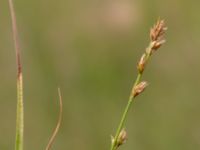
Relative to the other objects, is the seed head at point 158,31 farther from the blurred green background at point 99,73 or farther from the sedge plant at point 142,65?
the blurred green background at point 99,73

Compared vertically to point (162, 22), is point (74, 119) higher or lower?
lower

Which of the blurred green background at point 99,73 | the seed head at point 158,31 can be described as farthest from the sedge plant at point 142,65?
the blurred green background at point 99,73

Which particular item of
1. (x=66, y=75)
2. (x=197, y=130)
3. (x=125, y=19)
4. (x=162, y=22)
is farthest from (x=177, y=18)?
(x=162, y=22)

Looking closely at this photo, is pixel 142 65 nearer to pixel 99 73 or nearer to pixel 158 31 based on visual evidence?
pixel 158 31

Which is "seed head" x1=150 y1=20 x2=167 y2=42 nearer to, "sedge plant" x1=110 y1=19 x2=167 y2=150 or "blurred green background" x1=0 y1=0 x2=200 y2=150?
"sedge plant" x1=110 y1=19 x2=167 y2=150

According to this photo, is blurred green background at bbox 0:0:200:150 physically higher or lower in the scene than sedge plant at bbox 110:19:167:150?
lower

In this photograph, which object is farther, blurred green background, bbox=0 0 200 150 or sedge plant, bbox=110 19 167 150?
blurred green background, bbox=0 0 200 150

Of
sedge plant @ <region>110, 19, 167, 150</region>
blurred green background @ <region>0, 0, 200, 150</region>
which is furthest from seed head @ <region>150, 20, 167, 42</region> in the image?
blurred green background @ <region>0, 0, 200, 150</region>

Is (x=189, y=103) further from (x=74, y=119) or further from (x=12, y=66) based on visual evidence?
(x=12, y=66)
